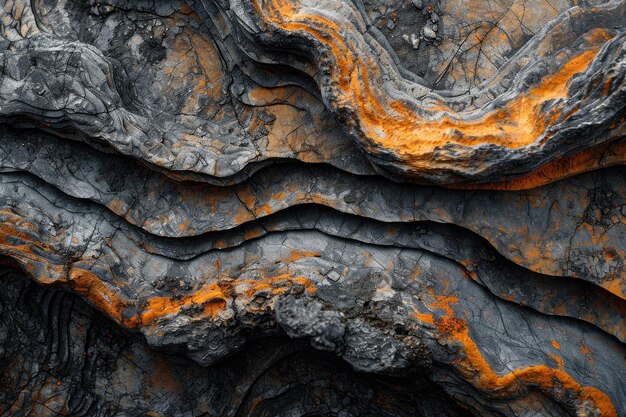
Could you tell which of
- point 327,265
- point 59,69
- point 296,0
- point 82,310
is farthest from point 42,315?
point 296,0

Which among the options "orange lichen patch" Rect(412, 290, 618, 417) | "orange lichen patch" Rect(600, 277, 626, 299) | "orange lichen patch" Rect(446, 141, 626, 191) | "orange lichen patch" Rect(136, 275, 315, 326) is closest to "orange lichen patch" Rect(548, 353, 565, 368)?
"orange lichen patch" Rect(412, 290, 618, 417)

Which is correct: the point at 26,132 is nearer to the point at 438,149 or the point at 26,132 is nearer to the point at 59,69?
the point at 59,69

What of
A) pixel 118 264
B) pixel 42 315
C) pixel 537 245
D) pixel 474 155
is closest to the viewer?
pixel 474 155

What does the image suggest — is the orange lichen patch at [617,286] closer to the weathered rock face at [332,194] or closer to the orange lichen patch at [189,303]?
the weathered rock face at [332,194]

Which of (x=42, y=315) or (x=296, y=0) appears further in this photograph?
(x=42, y=315)

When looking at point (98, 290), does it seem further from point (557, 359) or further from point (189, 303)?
point (557, 359)

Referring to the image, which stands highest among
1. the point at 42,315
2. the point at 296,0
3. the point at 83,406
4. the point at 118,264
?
the point at 296,0
